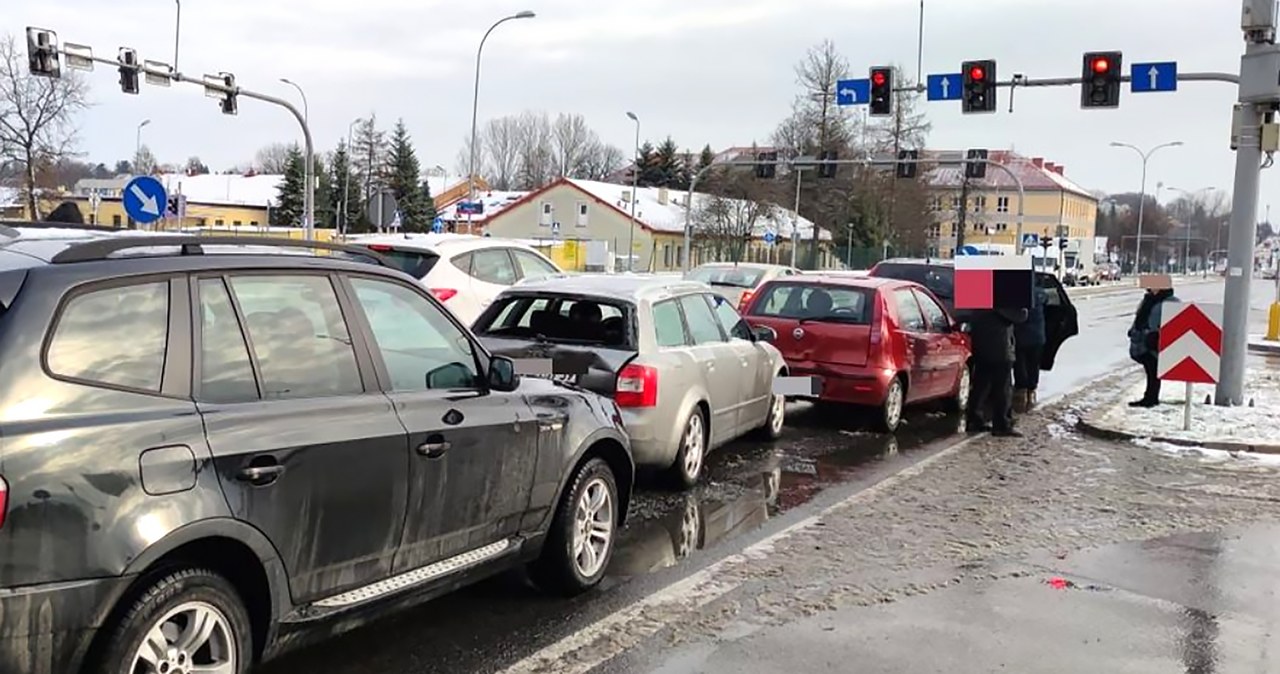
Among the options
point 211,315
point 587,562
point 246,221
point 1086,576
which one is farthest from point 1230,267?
point 246,221

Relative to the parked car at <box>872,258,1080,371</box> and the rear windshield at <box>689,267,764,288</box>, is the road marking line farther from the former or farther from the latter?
the rear windshield at <box>689,267,764,288</box>

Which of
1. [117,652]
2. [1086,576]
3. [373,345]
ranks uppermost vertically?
[373,345]

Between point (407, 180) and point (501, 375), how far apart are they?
84.8 m

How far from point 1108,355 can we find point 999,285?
11.9 m

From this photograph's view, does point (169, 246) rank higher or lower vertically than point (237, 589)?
higher

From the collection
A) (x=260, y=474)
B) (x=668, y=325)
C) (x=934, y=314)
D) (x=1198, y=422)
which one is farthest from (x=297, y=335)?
(x=1198, y=422)

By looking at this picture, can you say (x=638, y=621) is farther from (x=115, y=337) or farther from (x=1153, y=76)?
(x=1153, y=76)

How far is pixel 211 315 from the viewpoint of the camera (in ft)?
12.7

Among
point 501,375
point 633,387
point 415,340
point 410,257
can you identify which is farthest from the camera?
point 410,257

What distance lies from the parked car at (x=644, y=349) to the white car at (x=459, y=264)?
381 cm

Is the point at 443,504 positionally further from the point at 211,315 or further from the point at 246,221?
the point at 246,221

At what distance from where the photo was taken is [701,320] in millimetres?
8922

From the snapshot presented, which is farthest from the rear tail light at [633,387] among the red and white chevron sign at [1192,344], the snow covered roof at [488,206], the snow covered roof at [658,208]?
the snow covered roof at [488,206]

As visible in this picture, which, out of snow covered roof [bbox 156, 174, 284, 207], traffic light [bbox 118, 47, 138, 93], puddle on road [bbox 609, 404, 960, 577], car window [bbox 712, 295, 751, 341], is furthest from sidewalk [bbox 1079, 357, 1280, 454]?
snow covered roof [bbox 156, 174, 284, 207]
